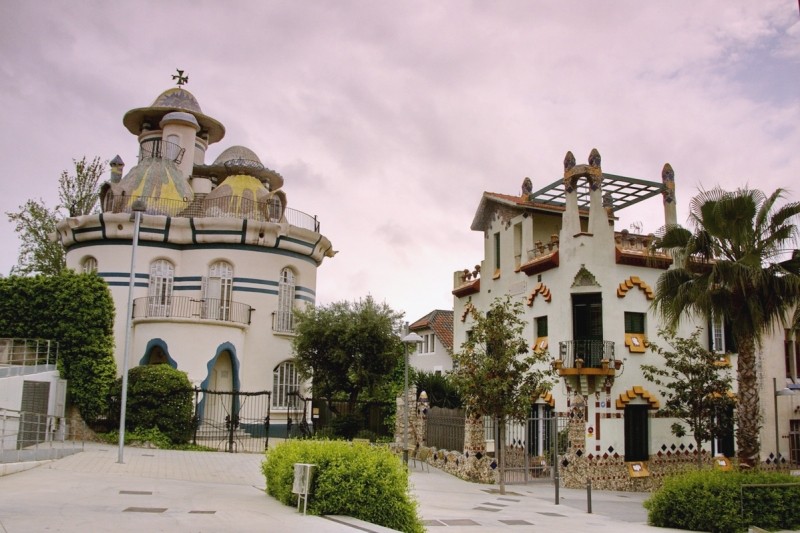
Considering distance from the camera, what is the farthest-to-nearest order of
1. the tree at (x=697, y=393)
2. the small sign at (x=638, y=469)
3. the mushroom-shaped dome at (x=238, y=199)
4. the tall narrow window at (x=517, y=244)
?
the mushroom-shaped dome at (x=238, y=199), the tall narrow window at (x=517, y=244), the small sign at (x=638, y=469), the tree at (x=697, y=393)

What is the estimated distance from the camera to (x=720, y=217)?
733 inches

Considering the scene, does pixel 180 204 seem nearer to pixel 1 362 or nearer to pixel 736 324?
pixel 1 362

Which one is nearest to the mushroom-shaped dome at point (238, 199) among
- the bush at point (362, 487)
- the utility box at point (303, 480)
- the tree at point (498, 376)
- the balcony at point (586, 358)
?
the balcony at point (586, 358)

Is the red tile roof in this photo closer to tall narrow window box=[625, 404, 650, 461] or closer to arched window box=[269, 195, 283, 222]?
arched window box=[269, 195, 283, 222]

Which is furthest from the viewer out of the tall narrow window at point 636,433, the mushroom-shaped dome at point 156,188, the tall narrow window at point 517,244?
the mushroom-shaped dome at point 156,188

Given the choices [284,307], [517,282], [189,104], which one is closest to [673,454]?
[517,282]

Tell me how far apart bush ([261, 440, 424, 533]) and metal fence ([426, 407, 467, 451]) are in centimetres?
1148

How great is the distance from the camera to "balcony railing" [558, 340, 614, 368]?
2484cm

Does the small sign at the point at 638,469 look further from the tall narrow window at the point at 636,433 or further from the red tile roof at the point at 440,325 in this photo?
the red tile roof at the point at 440,325

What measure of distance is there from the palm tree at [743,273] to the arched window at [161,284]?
73.0 ft

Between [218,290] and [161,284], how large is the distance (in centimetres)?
255

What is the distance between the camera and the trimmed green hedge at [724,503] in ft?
49.7

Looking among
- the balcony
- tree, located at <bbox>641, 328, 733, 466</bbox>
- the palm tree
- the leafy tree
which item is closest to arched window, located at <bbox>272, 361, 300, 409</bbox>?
the leafy tree

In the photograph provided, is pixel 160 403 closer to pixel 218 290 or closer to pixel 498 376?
pixel 218 290
